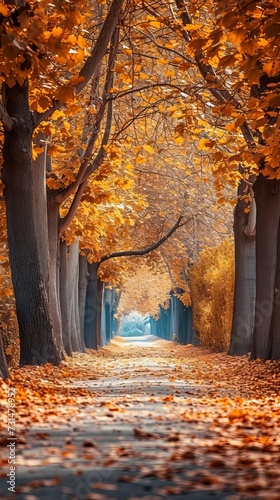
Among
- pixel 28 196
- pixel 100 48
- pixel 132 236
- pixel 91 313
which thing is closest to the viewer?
pixel 28 196

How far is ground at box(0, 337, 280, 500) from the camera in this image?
488cm

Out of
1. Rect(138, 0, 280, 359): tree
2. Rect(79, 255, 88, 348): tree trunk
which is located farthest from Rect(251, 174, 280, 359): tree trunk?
Rect(79, 255, 88, 348): tree trunk

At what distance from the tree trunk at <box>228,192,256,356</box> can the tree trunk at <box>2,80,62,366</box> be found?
842 cm

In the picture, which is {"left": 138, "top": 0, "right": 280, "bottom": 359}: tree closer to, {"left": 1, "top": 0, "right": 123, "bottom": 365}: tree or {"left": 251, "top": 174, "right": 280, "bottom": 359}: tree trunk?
{"left": 251, "top": 174, "right": 280, "bottom": 359}: tree trunk

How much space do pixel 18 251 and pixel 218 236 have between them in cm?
2266

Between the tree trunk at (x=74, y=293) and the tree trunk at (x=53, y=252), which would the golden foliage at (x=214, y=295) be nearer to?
the tree trunk at (x=74, y=293)

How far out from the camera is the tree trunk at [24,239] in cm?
1367

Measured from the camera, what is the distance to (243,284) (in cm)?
2297

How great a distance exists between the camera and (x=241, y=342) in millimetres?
22953

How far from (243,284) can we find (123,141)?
670 centimetres

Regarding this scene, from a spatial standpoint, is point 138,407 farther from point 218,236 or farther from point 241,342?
point 218,236

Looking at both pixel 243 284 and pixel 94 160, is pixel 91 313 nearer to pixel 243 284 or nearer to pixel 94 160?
pixel 243 284

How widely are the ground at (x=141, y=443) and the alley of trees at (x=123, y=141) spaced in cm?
231

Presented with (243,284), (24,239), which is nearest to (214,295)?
(243,284)
